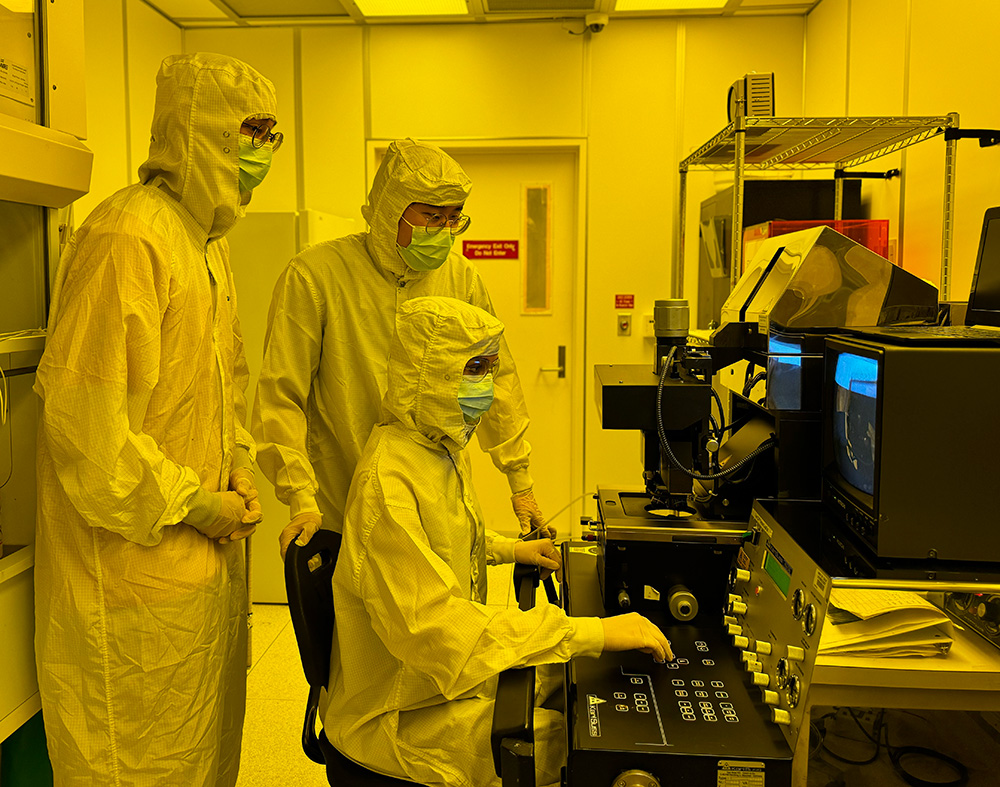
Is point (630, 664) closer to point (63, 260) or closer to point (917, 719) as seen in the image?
point (917, 719)

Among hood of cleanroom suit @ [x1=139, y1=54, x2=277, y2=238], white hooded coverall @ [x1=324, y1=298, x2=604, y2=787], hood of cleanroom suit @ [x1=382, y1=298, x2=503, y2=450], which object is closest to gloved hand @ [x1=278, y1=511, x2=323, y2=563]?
white hooded coverall @ [x1=324, y1=298, x2=604, y2=787]

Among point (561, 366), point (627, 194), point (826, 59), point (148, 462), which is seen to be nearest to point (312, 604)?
point (148, 462)

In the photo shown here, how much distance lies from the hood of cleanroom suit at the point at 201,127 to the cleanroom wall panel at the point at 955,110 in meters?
2.00

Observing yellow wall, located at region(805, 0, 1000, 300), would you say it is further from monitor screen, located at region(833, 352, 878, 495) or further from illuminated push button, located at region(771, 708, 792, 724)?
illuminated push button, located at region(771, 708, 792, 724)

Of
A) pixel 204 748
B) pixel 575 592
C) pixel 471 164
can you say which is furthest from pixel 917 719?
pixel 471 164

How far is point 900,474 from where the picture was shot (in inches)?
40.2

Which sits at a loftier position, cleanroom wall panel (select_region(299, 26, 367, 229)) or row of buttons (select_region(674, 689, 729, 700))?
cleanroom wall panel (select_region(299, 26, 367, 229))

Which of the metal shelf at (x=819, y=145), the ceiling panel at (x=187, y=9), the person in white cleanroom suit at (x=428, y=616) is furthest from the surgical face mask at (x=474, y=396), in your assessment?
the ceiling panel at (x=187, y=9)

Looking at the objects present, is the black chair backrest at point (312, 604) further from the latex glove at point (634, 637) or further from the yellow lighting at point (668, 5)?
the yellow lighting at point (668, 5)

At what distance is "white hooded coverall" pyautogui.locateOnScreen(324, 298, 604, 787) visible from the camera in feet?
3.81

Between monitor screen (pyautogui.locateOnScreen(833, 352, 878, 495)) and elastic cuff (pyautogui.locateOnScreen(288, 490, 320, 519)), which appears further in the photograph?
elastic cuff (pyautogui.locateOnScreen(288, 490, 320, 519))

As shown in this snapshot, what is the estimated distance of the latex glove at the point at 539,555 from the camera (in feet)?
5.32

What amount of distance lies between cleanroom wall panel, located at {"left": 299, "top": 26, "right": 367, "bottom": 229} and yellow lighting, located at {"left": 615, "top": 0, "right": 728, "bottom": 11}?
1285mm

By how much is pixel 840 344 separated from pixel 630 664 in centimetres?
59
